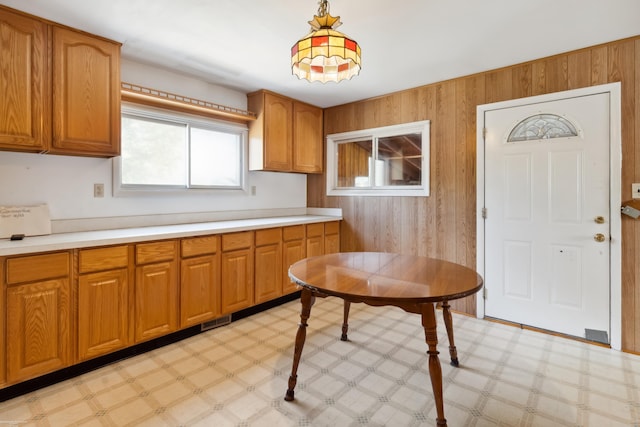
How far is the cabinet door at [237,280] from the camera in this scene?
291 centimetres

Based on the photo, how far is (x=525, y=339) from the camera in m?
2.69

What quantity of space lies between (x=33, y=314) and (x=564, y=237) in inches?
154

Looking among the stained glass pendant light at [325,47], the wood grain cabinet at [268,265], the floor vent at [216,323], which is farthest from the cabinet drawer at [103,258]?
the stained glass pendant light at [325,47]

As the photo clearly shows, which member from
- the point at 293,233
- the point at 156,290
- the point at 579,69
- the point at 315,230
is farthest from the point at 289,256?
the point at 579,69

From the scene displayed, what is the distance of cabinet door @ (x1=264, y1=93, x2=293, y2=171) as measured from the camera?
3582 mm

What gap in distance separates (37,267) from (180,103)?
5.72 feet

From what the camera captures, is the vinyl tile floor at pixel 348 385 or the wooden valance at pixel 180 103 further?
the wooden valance at pixel 180 103

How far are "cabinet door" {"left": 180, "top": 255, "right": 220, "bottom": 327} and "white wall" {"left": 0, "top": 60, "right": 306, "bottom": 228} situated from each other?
2.34 feet

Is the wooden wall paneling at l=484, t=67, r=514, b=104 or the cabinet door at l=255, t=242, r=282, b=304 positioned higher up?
the wooden wall paneling at l=484, t=67, r=514, b=104

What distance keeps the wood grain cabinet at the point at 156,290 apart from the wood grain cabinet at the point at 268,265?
0.84 meters

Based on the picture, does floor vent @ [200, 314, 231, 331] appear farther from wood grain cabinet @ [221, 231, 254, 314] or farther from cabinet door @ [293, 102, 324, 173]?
cabinet door @ [293, 102, 324, 173]

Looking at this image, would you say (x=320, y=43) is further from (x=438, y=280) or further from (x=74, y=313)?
(x=74, y=313)

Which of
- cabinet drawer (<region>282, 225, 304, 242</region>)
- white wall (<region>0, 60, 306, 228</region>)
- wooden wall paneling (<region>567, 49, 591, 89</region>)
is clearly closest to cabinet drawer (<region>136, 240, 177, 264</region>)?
white wall (<region>0, 60, 306, 228</region>)

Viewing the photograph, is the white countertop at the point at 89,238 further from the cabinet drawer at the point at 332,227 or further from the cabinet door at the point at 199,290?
the cabinet drawer at the point at 332,227
